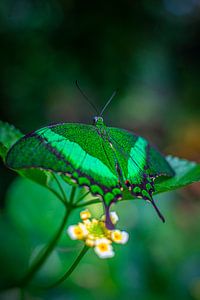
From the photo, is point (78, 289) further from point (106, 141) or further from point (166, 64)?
point (166, 64)

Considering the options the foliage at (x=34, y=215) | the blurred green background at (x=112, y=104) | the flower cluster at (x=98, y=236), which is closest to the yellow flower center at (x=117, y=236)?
the flower cluster at (x=98, y=236)

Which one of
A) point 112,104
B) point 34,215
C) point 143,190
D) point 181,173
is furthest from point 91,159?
point 112,104

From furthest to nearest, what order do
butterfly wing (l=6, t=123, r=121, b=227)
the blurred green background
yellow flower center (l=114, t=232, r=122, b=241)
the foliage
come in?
the blurred green background < the foliage < yellow flower center (l=114, t=232, r=122, b=241) < butterfly wing (l=6, t=123, r=121, b=227)

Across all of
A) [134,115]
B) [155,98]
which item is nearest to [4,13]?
[134,115]

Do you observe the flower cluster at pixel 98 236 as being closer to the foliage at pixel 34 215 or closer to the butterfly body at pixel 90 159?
the butterfly body at pixel 90 159

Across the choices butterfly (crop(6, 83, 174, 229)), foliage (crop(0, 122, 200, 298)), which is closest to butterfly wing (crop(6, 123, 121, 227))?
butterfly (crop(6, 83, 174, 229))

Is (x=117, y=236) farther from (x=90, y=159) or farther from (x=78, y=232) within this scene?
(x=90, y=159)

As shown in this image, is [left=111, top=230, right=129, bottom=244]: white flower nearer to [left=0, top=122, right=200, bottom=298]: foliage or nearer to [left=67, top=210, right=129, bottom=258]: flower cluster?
[left=67, top=210, right=129, bottom=258]: flower cluster
